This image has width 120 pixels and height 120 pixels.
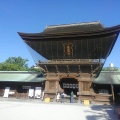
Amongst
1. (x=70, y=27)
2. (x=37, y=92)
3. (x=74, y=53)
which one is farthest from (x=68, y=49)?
(x=37, y=92)

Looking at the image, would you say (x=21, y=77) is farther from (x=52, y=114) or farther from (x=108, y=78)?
(x=52, y=114)

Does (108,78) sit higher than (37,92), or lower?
higher

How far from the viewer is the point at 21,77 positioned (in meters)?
33.3

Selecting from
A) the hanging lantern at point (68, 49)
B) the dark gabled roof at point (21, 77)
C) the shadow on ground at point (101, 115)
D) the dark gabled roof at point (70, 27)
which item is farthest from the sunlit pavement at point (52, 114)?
the dark gabled roof at point (70, 27)

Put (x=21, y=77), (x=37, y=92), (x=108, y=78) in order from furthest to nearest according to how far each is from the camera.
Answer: (x=21, y=77) → (x=37, y=92) → (x=108, y=78)

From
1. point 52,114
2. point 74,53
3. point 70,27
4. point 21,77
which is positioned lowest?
point 52,114

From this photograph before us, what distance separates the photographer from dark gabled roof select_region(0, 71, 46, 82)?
30.8m

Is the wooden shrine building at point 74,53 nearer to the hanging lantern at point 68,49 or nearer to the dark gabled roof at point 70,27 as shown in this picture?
the hanging lantern at point 68,49

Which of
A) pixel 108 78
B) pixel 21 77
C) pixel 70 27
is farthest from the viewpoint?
pixel 21 77

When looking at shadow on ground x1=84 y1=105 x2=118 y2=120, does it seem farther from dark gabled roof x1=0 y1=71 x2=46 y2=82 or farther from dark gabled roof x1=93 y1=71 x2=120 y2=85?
dark gabled roof x1=0 y1=71 x2=46 y2=82

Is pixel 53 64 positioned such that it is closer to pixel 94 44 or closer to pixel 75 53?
pixel 75 53

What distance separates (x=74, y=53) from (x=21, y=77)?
1221cm

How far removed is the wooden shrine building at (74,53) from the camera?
81.8 feet

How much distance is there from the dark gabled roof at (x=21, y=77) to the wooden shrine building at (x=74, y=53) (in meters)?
3.59
